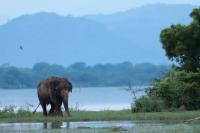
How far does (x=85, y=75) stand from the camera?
15838 cm

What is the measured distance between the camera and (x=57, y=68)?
181 metres

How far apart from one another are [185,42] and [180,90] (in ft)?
9.27

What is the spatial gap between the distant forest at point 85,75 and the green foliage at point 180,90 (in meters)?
105

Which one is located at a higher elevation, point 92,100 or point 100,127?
point 92,100

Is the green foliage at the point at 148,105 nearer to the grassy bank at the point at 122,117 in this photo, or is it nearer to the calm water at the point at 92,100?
the grassy bank at the point at 122,117

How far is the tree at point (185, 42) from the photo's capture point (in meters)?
34.1

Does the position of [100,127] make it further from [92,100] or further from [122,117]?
[92,100]

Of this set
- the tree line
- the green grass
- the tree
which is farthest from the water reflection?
the tree

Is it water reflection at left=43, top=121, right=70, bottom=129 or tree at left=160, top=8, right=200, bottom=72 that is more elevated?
tree at left=160, top=8, right=200, bottom=72

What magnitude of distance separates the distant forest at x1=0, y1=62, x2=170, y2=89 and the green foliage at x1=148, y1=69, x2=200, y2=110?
105 metres

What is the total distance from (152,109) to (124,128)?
7.97m

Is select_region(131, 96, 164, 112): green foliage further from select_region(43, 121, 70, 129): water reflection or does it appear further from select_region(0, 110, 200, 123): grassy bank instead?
select_region(43, 121, 70, 129): water reflection

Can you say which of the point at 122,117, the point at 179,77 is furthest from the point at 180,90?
the point at 122,117

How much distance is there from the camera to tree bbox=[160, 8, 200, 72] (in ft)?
112
